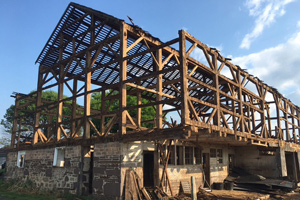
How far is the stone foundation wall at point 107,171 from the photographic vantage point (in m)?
10.5

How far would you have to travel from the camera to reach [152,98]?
1795 cm

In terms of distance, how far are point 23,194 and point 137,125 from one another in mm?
7457

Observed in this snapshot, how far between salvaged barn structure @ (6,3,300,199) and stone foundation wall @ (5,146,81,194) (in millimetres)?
51

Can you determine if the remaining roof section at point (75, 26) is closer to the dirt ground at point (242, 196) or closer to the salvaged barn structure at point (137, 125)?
the salvaged barn structure at point (137, 125)

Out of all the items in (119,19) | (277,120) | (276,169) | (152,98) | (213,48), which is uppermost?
(119,19)

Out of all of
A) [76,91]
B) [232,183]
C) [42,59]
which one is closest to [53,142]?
[76,91]

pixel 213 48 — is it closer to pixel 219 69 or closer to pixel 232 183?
pixel 219 69

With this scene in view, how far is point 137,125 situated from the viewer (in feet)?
41.6

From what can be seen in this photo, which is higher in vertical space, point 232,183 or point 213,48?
point 213,48

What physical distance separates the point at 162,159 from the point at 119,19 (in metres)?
6.53

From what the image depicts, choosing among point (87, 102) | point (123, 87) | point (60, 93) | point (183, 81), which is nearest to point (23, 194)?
point (60, 93)

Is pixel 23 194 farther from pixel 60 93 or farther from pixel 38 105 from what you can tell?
pixel 60 93

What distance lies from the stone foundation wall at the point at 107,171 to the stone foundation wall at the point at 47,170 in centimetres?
172

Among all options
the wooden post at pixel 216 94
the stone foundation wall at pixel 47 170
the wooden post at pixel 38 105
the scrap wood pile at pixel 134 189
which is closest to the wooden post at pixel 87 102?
the stone foundation wall at pixel 47 170
